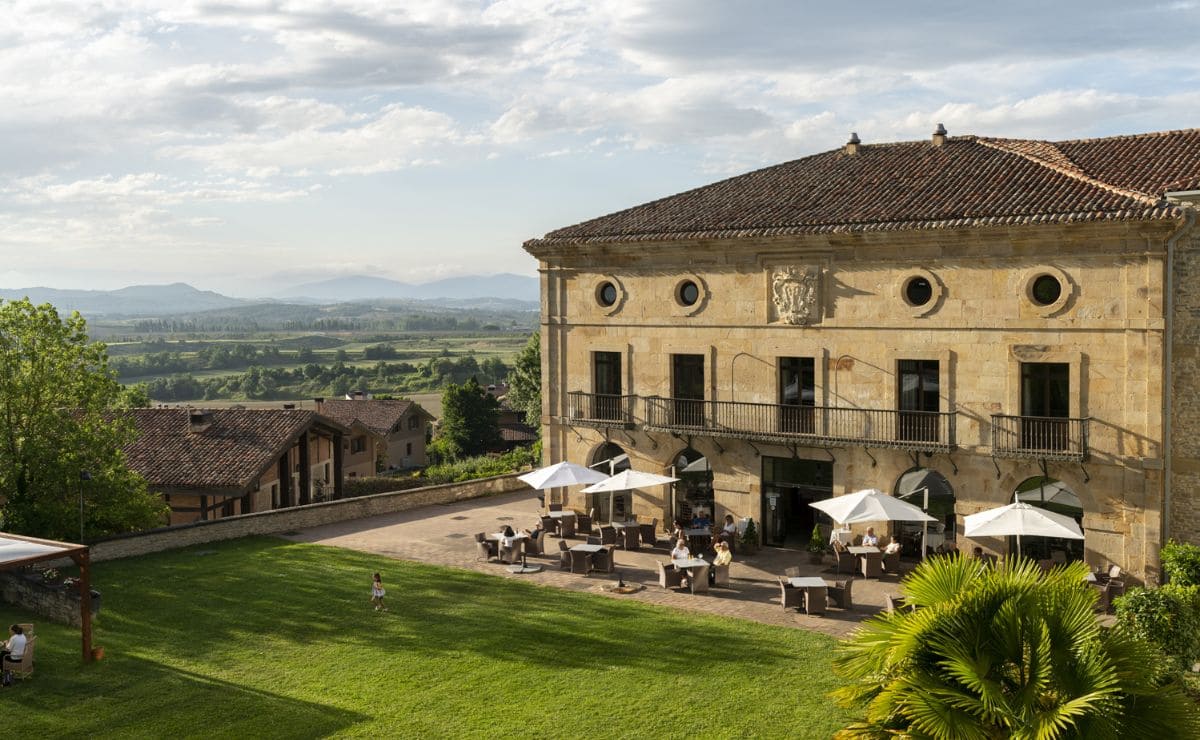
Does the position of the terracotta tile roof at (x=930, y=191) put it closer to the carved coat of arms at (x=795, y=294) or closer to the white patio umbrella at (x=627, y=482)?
the carved coat of arms at (x=795, y=294)

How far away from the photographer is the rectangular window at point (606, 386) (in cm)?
3186

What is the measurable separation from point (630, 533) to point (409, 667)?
10751 mm

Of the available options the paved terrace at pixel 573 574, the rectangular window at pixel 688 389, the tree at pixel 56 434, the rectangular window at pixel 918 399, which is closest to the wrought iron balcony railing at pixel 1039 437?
the rectangular window at pixel 918 399

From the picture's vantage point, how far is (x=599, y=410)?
32.1 meters

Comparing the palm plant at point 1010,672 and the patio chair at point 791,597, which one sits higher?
the palm plant at point 1010,672

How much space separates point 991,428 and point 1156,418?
3594 mm

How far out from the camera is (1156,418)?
23.5 m

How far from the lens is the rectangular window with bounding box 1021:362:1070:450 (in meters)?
24.7

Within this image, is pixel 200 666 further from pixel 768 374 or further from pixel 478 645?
pixel 768 374

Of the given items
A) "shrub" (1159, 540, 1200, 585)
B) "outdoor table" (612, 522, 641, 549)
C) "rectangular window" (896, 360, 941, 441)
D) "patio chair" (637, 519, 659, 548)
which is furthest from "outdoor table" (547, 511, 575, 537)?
"shrub" (1159, 540, 1200, 585)

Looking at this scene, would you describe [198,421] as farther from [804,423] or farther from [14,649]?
[804,423]

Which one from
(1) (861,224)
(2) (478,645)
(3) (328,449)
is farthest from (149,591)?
(3) (328,449)

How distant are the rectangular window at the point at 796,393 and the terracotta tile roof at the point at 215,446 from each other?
18.5 metres

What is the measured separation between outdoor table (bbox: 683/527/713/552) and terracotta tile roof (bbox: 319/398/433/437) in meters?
47.5
